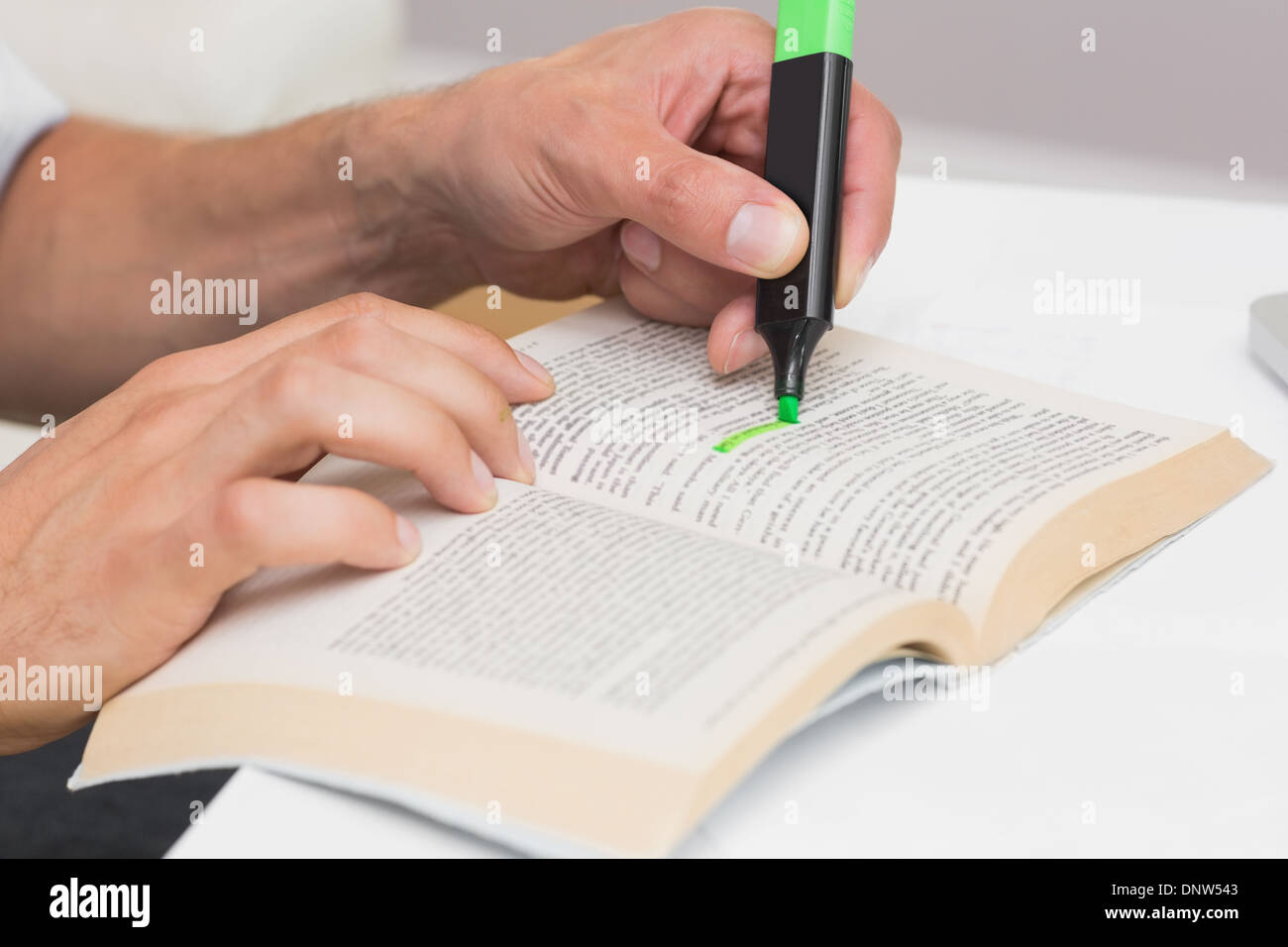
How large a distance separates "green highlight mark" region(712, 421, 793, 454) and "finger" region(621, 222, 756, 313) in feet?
0.46

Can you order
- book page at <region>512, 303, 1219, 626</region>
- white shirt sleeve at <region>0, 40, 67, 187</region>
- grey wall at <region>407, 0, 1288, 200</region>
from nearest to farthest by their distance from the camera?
book page at <region>512, 303, 1219, 626</region> → white shirt sleeve at <region>0, 40, 67, 187</region> → grey wall at <region>407, 0, 1288, 200</region>

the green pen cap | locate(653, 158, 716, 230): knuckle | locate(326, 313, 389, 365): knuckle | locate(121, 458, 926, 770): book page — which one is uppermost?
Result: the green pen cap

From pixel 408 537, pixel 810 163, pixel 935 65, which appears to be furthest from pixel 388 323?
pixel 935 65

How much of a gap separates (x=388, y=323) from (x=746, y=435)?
0.18 meters

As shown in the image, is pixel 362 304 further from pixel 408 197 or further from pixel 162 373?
pixel 408 197

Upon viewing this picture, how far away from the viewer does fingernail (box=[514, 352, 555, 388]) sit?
23.0 inches

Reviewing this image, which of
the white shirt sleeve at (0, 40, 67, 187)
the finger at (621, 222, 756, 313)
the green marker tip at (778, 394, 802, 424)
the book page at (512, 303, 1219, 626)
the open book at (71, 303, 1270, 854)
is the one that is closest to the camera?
the open book at (71, 303, 1270, 854)

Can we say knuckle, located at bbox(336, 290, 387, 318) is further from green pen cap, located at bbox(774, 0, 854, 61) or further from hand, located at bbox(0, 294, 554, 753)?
green pen cap, located at bbox(774, 0, 854, 61)

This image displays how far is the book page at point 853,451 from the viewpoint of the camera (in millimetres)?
466

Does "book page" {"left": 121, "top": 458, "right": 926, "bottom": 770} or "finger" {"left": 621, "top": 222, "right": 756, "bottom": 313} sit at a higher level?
"finger" {"left": 621, "top": 222, "right": 756, "bottom": 313}

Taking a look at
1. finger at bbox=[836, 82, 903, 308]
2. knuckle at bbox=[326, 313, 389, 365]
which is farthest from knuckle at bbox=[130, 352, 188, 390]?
finger at bbox=[836, 82, 903, 308]

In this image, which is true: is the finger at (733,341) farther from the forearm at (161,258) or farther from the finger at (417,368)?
the forearm at (161,258)

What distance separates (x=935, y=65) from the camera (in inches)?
54.7
